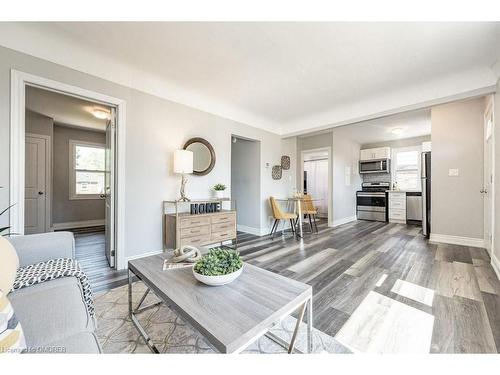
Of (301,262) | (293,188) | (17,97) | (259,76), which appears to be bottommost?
(301,262)

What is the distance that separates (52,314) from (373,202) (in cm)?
675

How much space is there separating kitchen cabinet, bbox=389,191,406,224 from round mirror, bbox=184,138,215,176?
16.9 feet

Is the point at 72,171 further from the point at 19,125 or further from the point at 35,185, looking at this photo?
the point at 19,125

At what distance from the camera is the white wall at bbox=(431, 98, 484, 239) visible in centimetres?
336

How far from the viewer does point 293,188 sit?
17.1ft

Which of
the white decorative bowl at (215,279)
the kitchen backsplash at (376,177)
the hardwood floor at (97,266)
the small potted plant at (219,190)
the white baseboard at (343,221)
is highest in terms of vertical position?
the kitchen backsplash at (376,177)

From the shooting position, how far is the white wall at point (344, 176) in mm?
5262

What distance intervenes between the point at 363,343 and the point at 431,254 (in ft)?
8.36

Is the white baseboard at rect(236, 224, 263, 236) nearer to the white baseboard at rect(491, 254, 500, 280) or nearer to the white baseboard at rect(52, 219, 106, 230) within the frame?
the white baseboard at rect(491, 254, 500, 280)

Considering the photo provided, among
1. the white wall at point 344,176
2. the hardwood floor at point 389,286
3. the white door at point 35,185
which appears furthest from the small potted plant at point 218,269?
the white door at point 35,185

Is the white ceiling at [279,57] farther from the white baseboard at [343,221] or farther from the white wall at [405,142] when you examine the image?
the white wall at [405,142]

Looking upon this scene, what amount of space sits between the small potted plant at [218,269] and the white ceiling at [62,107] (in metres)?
3.36
